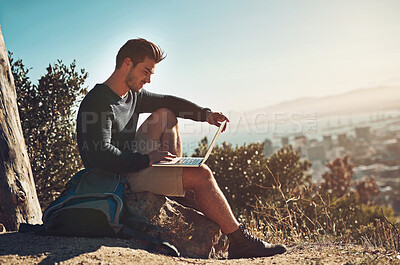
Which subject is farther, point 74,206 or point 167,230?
point 167,230

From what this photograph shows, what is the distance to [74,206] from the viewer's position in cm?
325

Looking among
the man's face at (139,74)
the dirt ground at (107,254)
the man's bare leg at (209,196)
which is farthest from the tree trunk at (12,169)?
the man's bare leg at (209,196)

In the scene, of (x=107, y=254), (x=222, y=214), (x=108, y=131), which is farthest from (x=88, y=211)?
(x=222, y=214)

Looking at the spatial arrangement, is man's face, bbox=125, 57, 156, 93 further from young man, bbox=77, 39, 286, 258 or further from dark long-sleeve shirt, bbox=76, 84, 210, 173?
dark long-sleeve shirt, bbox=76, 84, 210, 173

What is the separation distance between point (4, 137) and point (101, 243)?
82.1 inches

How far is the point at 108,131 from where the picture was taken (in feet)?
11.2

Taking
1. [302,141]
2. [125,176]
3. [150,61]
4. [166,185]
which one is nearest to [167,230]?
[166,185]

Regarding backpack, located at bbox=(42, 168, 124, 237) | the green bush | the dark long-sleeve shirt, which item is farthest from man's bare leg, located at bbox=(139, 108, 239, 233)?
the green bush

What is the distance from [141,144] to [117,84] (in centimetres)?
70

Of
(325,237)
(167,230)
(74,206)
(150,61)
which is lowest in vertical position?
(325,237)

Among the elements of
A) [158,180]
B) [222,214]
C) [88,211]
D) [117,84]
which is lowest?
[222,214]

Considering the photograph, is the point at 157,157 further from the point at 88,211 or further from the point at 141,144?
the point at 88,211

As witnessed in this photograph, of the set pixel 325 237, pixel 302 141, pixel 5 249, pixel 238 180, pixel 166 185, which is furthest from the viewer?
pixel 302 141

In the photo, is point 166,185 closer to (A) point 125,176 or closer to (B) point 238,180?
(A) point 125,176
